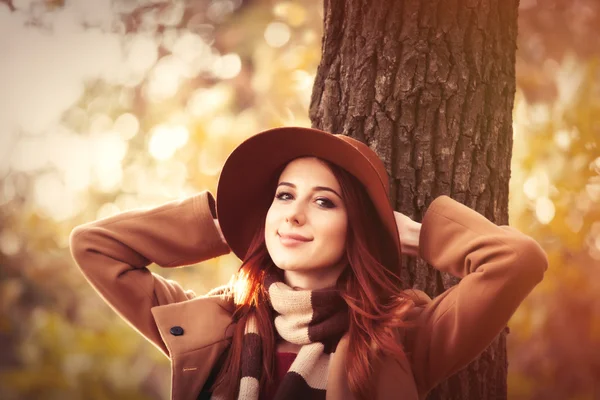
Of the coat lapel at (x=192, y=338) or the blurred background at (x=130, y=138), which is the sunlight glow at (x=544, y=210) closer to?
the blurred background at (x=130, y=138)

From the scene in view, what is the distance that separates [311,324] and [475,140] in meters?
1.05

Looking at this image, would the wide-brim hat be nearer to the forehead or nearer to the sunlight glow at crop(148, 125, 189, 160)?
the forehead

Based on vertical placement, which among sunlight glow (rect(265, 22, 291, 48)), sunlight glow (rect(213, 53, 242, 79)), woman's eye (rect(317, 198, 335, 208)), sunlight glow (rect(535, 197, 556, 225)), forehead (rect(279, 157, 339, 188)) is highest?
sunlight glow (rect(265, 22, 291, 48))

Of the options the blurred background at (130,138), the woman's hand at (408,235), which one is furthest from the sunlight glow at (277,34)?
the woman's hand at (408,235)

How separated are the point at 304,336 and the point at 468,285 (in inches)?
20.9

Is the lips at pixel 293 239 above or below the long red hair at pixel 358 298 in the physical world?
above

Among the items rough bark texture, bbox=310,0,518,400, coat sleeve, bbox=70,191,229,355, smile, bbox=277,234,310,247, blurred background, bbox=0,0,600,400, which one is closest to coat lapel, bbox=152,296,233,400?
coat sleeve, bbox=70,191,229,355

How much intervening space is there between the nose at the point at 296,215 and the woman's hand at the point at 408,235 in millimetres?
385

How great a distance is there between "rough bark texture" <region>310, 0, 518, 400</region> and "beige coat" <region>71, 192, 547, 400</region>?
367 mm

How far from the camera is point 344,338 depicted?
222 centimetres

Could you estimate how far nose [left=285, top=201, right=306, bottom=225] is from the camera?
7.30ft

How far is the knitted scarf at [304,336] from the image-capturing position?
2.16m

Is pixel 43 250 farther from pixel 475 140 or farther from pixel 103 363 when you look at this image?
pixel 475 140

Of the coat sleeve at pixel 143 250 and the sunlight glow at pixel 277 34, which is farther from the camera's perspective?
the sunlight glow at pixel 277 34
